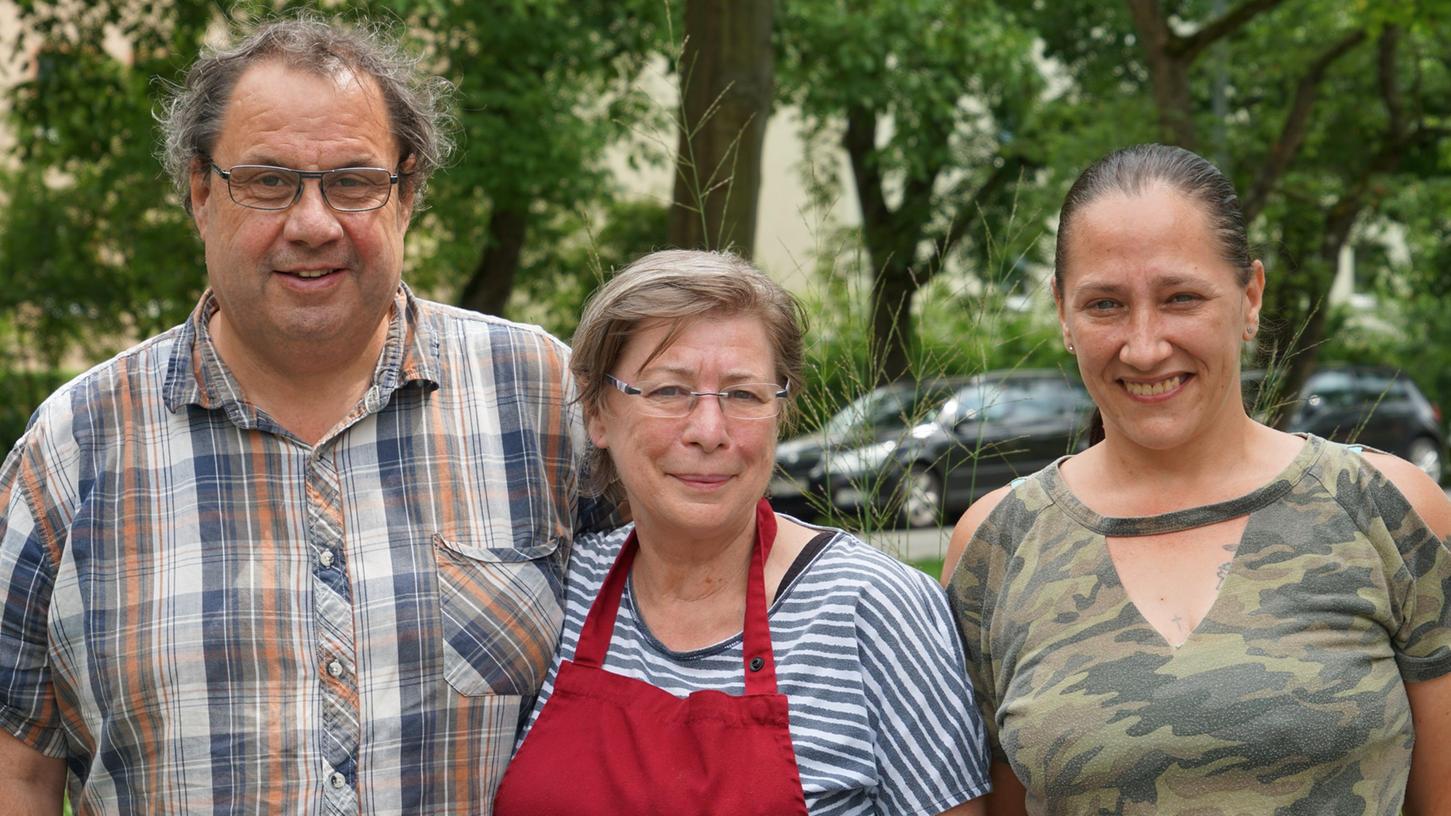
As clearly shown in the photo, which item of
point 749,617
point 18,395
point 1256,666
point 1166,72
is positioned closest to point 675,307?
point 749,617

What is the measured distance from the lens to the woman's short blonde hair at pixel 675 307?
2502 millimetres

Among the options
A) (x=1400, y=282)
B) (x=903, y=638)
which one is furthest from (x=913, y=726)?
(x=1400, y=282)

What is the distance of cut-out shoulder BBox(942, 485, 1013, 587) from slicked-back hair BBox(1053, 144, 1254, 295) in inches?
17.2

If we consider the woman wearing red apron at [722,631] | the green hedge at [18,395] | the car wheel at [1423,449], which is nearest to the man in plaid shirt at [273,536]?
the woman wearing red apron at [722,631]

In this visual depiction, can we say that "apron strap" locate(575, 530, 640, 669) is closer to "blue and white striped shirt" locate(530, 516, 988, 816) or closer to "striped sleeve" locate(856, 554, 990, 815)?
"blue and white striped shirt" locate(530, 516, 988, 816)

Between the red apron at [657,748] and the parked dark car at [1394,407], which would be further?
the parked dark car at [1394,407]

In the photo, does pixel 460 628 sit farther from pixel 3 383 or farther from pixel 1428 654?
pixel 3 383

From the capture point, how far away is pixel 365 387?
2.67 metres

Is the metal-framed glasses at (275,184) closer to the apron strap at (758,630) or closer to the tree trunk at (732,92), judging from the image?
the apron strap at (758,630)

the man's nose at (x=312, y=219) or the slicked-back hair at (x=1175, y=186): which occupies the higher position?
the man's nose at (x=312, y=219)

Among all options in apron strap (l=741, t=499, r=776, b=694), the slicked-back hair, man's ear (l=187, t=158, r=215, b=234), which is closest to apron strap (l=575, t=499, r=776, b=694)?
apron strap (l=741, t=499, r=776, b=694)

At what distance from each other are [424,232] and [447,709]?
41.5ft

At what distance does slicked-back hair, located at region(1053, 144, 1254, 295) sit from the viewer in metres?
2.37

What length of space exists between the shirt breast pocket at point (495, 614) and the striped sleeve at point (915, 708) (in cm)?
56
